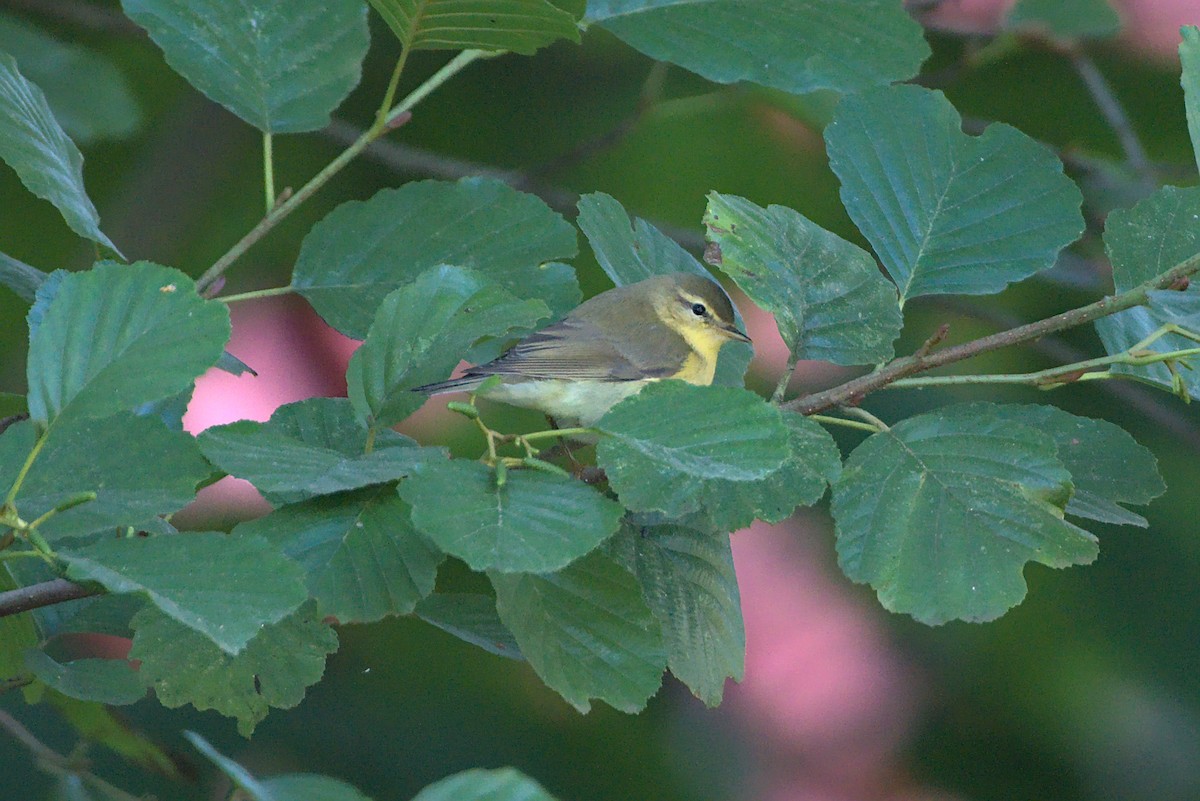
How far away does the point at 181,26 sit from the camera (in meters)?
1.37

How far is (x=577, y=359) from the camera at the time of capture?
226 centimetres

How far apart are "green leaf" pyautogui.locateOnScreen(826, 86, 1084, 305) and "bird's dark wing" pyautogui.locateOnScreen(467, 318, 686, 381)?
0.93 metres

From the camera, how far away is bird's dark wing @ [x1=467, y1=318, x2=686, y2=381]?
217 centimetres

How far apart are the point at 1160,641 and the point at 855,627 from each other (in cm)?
72

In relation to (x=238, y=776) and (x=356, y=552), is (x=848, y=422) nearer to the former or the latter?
(x=356, y=552)

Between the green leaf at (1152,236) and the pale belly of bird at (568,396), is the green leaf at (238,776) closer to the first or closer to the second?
the green leaf at (1152,236)

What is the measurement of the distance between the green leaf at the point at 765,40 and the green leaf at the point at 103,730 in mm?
1129

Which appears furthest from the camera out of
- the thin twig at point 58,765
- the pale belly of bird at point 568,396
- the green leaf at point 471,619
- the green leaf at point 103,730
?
the pale belly of bird at point 568,396

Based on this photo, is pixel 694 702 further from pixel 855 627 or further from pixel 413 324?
pixel 413 324

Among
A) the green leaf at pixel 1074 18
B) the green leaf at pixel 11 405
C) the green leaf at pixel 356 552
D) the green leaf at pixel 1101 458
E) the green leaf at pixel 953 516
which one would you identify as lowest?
the green leaf at pixel 1074 18

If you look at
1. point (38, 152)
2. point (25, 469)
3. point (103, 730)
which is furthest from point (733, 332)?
point (25, 469)

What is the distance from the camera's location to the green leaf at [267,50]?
1366 mm

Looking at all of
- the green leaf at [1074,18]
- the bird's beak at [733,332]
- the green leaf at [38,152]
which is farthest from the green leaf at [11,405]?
the green leaf at [1074,18]

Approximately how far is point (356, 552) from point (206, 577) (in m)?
0.15
